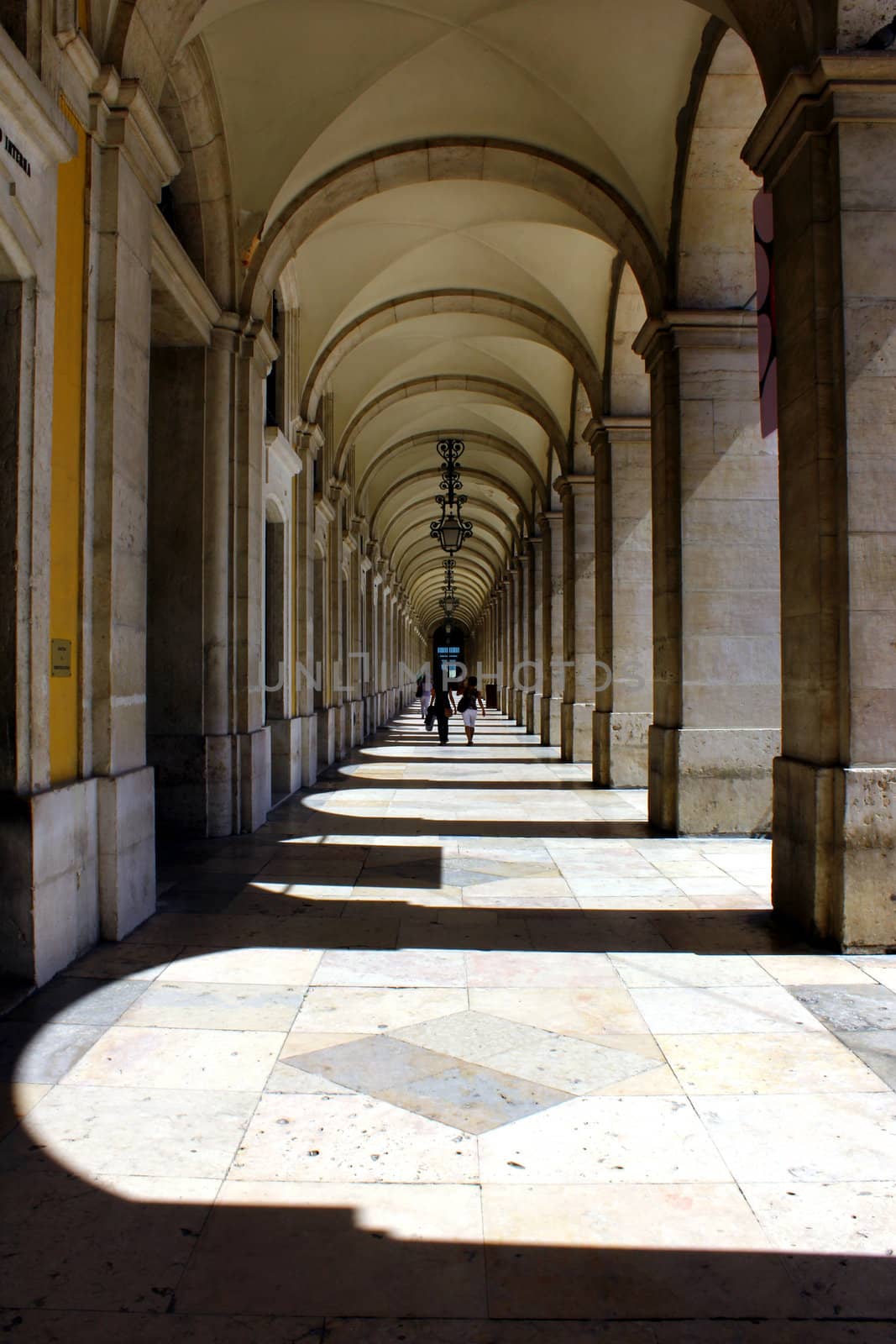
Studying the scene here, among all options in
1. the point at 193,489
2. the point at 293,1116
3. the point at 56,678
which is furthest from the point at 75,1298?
the point at 193,489

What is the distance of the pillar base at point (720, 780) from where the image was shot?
26.3 feet

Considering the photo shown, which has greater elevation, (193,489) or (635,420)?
(635,420)

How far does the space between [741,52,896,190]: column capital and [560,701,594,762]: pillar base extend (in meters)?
10.4

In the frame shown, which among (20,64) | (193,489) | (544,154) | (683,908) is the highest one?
(544,154)

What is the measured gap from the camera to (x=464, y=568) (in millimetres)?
45969

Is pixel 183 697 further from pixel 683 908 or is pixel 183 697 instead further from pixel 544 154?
pixel 544 154

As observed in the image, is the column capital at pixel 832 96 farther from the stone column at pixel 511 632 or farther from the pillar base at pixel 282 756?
the stone column at pixel 511 632

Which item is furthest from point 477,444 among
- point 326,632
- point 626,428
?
point 626,428

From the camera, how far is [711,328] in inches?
325

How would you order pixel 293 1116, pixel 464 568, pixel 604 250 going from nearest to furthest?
pixel 293 1116, pixel 604 250, pixel 464 568

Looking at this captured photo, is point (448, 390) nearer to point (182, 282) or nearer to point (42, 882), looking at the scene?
point (182, 282)

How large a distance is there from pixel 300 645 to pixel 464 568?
3437 cm

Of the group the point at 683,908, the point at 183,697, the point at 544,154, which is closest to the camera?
the point at 683,908

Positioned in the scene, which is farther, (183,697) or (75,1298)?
(183,697)
